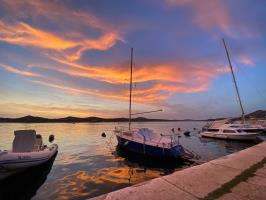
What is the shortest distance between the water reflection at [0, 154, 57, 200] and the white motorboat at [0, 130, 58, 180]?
0.62 m

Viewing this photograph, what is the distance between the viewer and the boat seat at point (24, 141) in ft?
55.9

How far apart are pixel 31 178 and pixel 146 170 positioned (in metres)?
8.66

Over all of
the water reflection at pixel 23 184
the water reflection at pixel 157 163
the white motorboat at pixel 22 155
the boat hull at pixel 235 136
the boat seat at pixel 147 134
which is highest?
the boat hull at pixel 235 136

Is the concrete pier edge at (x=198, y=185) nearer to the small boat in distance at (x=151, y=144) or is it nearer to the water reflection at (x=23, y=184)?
the water reflection at (x=23, y=184)

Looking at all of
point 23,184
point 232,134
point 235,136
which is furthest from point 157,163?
point 232,134

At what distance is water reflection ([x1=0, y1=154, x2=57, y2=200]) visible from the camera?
12070 millimetres

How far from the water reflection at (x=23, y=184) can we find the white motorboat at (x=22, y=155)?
24.5 inches

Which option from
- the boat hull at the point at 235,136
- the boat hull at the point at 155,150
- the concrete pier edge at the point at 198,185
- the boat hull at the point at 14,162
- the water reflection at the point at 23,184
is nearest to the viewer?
the concrete pier edge at the point at 198,185

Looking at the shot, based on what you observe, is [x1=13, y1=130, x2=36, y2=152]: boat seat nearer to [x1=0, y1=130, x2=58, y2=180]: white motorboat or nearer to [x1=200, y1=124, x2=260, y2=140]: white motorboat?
[x1=0, y1=130, x2=58, y2=180]: white motorboat

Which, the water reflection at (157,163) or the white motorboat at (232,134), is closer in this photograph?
the water reflection at (157,163)

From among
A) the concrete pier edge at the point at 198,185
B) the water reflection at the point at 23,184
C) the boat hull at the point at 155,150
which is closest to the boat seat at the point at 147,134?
the boat hull at the point at 155,150

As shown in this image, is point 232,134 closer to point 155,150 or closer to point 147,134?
point 147,134

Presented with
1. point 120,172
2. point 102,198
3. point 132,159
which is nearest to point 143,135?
point 132,159

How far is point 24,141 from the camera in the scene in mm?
17453
